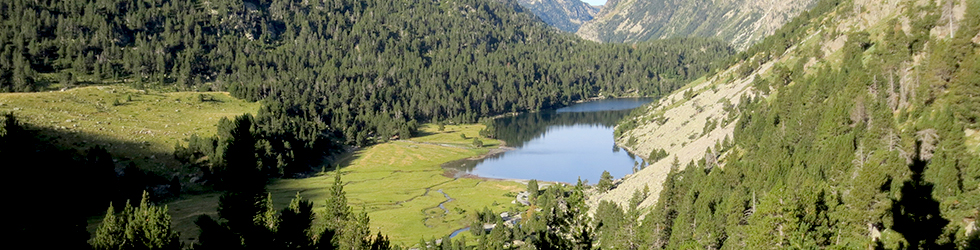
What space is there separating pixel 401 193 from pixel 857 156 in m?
87.0

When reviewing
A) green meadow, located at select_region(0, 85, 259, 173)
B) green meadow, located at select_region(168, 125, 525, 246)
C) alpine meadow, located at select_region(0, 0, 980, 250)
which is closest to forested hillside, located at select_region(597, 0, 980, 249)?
alpine meadow, located at select_region(0, 0, 980, 250)

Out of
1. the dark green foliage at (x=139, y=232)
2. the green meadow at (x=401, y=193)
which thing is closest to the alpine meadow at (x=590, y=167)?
the dark green foliage at (x=139, y=232)

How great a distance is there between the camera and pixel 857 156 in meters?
62.5

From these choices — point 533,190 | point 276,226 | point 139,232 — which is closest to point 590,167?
point 533,190

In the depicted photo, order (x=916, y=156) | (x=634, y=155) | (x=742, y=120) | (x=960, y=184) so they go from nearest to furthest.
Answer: (x=960, y=184) < (x=916, y=156) < (x=742, y=120) < (x=634, y=155)

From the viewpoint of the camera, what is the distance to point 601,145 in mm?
188750

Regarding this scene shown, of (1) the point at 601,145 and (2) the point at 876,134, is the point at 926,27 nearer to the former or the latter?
(2) the point at 876,134

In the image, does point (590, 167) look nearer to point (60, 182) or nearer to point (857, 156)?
point (857, 156)

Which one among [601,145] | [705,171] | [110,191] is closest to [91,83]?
[110,191]

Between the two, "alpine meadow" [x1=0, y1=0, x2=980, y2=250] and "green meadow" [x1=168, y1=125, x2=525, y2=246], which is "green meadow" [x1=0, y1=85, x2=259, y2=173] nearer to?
"alpine meadow" [x1=0, y1=0, x2=980, y2=250]

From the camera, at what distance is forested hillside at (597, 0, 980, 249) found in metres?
46.5

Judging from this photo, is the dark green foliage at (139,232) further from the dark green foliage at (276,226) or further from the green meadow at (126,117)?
the green meadow at (126,117)

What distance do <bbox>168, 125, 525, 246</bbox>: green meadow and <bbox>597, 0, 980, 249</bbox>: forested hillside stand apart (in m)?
29.5

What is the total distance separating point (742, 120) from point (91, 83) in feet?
621
